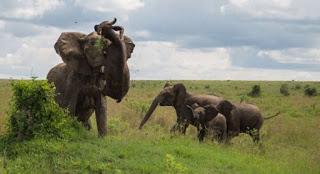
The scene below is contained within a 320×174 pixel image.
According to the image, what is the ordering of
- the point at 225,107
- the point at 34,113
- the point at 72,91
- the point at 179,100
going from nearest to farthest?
the point at 34,113 < the point at 72,91 < the point at 225,107 < the point at 179,100

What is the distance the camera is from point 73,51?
518 inches

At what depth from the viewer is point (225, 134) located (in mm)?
17156

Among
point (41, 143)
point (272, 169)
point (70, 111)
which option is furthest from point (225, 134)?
point (41, 143)

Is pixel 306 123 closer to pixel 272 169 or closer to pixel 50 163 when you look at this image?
pixel 272 169

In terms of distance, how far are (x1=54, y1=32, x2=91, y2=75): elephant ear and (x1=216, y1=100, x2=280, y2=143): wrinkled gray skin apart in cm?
587

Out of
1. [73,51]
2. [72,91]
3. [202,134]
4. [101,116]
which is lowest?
[202,134]

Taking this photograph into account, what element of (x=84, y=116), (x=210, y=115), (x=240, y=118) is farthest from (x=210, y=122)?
(x=84, y=116)

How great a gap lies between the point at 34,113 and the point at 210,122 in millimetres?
6006

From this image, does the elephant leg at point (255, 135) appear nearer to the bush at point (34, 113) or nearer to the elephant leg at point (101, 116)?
the elephant leg at point (101, 116)

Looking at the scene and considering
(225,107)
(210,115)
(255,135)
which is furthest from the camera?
(255,135)

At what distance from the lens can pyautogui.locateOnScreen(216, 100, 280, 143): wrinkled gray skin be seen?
18.1 m

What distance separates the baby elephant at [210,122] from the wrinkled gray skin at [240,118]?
2.85 feet

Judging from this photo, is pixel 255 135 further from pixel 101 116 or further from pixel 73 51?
pixel 73 51

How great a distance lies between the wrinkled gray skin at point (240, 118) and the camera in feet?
59.5
